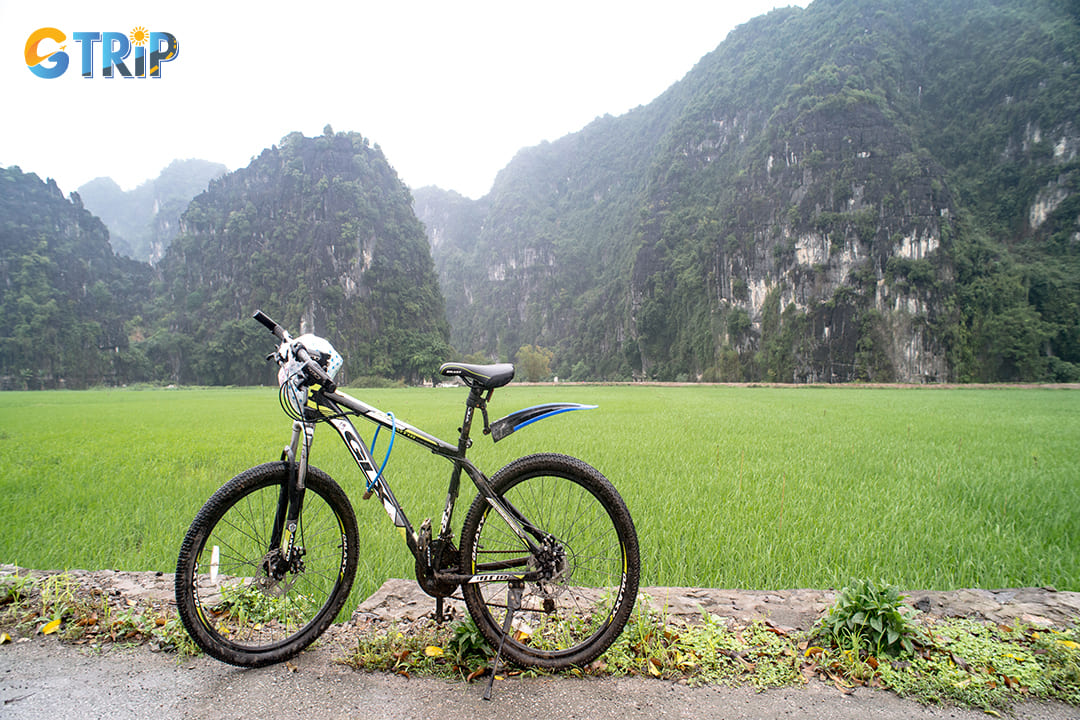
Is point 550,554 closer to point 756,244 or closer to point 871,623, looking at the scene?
point 871,623

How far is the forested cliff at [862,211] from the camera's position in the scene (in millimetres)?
55188

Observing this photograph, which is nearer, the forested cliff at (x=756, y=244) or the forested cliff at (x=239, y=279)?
the forested cliff at (x=756, y=244)

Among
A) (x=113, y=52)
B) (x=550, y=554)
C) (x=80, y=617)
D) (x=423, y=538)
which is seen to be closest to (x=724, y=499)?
(x=550, y=554)

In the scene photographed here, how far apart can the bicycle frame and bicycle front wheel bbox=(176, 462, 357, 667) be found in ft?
0.17

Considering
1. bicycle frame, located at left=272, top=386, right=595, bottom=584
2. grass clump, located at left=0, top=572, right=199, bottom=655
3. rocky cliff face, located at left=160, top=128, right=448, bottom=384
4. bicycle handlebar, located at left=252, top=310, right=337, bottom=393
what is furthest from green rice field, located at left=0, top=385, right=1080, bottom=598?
rocky cliff face, located at left=160, top=128, right=448, bottom=384

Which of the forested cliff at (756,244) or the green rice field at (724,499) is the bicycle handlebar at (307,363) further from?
the forested cliff at (756,244)

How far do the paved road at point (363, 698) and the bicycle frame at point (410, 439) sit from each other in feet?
1.42

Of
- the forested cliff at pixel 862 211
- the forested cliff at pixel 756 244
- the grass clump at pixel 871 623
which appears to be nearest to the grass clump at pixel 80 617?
the grass clump at pixel 871 623

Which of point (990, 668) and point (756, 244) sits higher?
point (756, 244)

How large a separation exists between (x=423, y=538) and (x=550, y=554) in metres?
0.56

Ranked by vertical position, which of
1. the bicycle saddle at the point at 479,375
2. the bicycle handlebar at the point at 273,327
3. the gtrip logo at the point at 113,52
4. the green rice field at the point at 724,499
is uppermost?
the gtrip logo at the point at 113,52

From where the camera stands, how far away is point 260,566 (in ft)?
6.82

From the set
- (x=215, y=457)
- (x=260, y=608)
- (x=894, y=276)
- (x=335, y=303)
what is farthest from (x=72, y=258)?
(x=894, y=276)

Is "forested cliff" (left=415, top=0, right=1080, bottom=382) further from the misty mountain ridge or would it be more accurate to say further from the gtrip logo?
the misty mountain ridge
